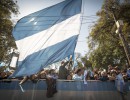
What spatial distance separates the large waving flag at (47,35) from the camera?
6.29m

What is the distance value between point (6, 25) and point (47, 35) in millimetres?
16484

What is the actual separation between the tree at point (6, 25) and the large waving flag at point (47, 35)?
44.7 ft

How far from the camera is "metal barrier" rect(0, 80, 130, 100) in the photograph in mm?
7477

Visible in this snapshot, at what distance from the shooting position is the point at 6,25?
2172 centimetres

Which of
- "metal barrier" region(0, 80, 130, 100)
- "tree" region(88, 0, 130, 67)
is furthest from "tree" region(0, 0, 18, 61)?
"metal barrier" region(0, 80, 130, 100)

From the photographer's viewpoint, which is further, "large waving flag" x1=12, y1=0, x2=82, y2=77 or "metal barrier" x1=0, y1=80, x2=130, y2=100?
"metal barrier" x1=0, y1=80, x2=130, y2=100

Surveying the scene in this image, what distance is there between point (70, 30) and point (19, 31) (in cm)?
196

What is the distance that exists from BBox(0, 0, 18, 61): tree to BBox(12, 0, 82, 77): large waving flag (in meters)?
13.6

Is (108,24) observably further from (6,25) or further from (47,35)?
(47,35)

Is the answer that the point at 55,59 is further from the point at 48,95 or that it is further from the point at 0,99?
the point at 0,99

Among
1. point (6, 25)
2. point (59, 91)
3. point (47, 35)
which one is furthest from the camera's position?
point (6, 25)

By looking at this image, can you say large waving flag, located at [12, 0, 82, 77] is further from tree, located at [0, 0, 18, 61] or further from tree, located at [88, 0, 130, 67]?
tree, located at [88, 0, 130, 67]

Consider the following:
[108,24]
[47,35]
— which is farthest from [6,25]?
[47,35]

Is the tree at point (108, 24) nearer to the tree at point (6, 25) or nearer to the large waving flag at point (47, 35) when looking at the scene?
the tree at point (6, 25)
